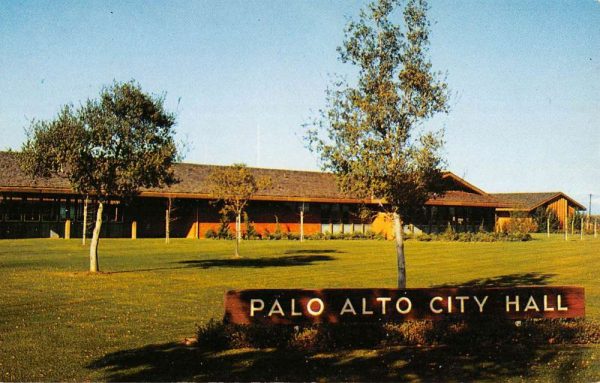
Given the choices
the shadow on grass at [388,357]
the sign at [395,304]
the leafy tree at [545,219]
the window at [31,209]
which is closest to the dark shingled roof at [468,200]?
the leafy tree at [545,219]

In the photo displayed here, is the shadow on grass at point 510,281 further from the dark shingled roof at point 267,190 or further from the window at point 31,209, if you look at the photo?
the window at point 31,209

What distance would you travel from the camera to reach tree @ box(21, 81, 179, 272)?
19359 mm

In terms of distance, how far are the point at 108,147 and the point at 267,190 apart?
31057 mm

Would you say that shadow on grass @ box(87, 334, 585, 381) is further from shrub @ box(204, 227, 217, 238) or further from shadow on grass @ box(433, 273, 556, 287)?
shrub @ box(204, 227, 217, 238)

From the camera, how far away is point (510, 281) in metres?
19.8

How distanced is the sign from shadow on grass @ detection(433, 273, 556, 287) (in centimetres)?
830

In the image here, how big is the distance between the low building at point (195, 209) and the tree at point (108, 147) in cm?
1519

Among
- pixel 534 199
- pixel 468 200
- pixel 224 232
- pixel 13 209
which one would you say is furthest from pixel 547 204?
pixel 13 209

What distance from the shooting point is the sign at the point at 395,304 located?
9.49m

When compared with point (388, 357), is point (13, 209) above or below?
above

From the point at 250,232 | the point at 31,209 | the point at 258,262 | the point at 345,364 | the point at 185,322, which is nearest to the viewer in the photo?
the point at 345,364

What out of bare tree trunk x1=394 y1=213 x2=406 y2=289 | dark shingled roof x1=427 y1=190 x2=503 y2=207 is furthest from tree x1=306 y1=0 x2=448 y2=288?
dark shingled roof x1=427 y1=190 x2=503 y2=207

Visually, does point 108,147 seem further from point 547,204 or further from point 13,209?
point 547,204

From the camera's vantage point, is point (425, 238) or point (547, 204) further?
point (547, 204)
